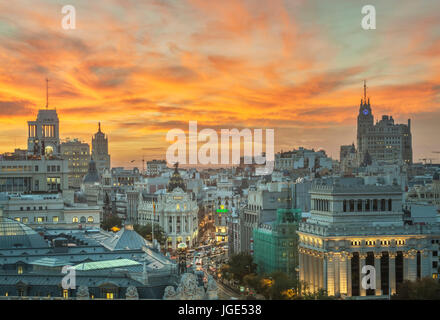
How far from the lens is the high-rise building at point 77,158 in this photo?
173 metres

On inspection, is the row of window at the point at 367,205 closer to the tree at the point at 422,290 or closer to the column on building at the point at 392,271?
the column on building at the point at 392,271

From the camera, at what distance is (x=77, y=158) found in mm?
175750

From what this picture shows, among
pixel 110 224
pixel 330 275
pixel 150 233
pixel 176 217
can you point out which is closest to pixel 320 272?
pixel 330 275

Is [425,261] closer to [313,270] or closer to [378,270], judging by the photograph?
[378,270]

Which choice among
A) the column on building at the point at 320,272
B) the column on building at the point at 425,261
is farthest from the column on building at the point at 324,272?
the column on building at the point at 425,261

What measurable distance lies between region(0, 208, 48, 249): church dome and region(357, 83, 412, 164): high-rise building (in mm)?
114853

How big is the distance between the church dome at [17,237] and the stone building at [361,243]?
19917 millimetres

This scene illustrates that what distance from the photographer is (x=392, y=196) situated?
184 feet

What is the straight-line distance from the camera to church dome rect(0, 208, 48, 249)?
5528 centimetres

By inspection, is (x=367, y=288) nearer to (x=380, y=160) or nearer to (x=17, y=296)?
(x=17, y=296)

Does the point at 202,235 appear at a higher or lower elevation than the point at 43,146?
lower

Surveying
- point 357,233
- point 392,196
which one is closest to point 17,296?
point 357,233

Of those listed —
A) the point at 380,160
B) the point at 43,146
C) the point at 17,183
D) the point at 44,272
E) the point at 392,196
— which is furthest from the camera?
the point at 380,160

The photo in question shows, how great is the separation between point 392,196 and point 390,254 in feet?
17.6
